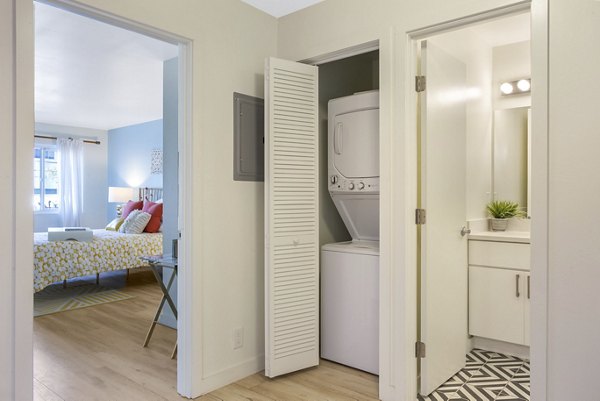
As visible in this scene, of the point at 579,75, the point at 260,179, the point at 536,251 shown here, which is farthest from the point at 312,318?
the point at 579,75

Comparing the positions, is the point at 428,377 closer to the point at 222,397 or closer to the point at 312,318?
the point at 312,318

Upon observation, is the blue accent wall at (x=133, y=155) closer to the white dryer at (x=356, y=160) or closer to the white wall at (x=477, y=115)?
the white dryer at (x=356, y=160)

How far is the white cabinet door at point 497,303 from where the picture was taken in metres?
2.98

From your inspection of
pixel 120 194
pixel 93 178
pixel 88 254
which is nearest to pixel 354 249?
pixel 88 254

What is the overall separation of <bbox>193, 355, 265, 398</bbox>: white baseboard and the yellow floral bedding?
2.66 m

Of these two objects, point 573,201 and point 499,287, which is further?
point 499,287

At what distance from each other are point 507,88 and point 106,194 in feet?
24.8

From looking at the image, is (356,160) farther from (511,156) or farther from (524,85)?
(524,85)

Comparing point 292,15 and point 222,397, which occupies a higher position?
point 292,15

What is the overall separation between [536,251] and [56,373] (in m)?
3.01

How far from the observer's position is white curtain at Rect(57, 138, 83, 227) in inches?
307

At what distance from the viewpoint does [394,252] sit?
2387mm

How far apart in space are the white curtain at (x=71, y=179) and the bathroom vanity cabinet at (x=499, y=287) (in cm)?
729

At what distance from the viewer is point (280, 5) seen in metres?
2.79
